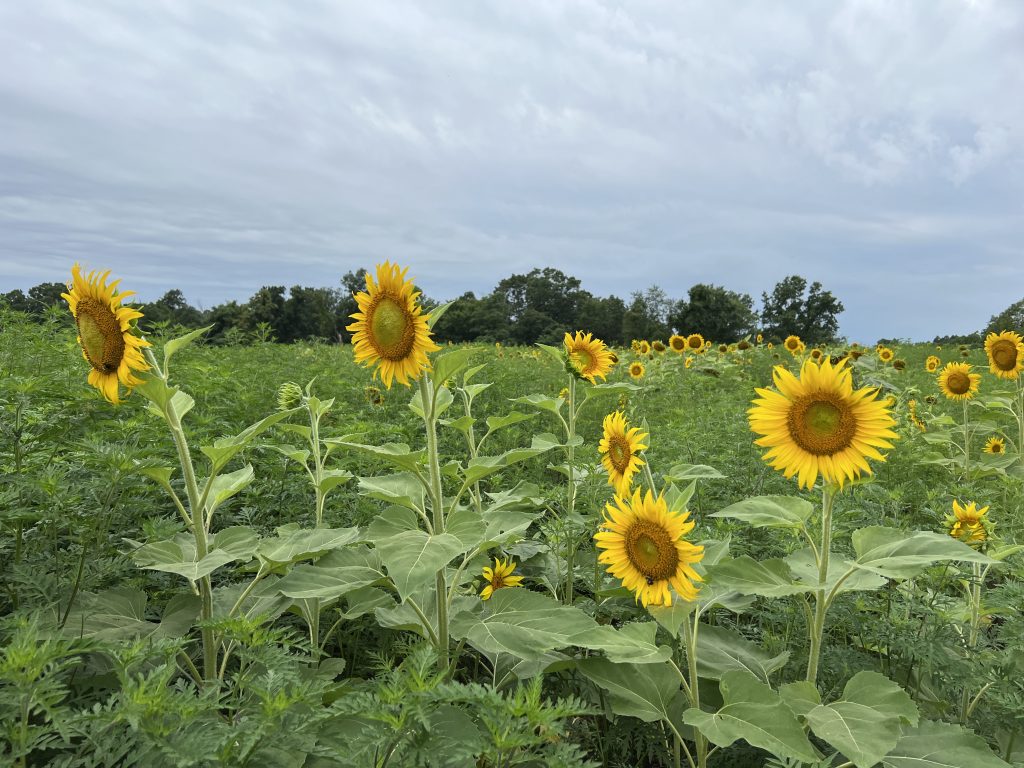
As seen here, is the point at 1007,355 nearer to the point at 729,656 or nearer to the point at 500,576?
the point at 729,656

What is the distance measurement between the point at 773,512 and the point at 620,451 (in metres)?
0.68

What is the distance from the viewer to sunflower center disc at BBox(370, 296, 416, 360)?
188 cm

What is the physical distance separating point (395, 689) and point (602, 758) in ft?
3.59

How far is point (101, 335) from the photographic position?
1836 millimetres

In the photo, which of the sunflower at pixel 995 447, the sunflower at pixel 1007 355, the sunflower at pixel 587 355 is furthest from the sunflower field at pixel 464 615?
the sunflower at pixel 995 447

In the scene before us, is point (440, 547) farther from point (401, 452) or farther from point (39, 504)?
point (39, 504)

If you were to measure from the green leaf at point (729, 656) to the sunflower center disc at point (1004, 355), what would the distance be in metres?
4.93

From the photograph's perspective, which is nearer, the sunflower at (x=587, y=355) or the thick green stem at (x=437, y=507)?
the thick green stem at (x=437, y=507)

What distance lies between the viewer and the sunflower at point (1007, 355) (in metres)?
5.26

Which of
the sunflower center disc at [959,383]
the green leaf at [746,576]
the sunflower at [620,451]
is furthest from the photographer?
the sunflower center disc at [959,383]

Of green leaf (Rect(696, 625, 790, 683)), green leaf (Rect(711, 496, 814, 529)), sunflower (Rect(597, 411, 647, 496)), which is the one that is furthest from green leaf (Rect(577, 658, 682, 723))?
sunflower (Rect(597, 411, 647, 496))

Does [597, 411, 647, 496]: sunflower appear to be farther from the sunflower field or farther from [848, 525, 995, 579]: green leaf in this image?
[848, 525, 995, 579]: green leaf

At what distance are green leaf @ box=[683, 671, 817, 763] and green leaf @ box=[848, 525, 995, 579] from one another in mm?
464

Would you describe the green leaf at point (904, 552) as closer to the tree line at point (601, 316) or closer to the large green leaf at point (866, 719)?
the large green leaf at point (866, 719)
